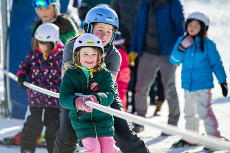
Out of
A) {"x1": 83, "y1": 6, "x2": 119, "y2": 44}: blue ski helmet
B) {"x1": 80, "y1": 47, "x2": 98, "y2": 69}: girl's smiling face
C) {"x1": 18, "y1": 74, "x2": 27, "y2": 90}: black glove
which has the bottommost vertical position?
{"x1": 18, "y1": 74, "x2": 27, "y2": 90}: black glove

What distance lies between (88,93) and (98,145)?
434mm

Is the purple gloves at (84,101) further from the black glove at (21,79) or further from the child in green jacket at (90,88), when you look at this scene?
the black glove at (21,79)

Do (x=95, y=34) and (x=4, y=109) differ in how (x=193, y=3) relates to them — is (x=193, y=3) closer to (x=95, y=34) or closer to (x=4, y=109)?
(x=4, y=109)

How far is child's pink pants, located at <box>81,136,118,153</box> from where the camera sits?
3514mm

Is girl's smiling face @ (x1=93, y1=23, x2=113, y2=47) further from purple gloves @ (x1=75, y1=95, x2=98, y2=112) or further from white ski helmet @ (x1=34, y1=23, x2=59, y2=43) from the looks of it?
white ski helmet @ (x1=34, y1=23, x2=59, y2=43)

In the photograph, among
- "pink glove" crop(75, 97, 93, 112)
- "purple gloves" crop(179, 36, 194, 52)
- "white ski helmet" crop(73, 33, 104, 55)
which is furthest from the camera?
"purple gloves" crop(179, 36, 194, 52)

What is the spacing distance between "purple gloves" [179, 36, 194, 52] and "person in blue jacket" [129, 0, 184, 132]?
2.52ft

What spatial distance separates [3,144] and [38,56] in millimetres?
1547

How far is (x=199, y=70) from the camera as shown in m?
5.51

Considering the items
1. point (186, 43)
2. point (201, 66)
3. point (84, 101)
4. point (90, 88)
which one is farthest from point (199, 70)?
Answer: point (84, 101)

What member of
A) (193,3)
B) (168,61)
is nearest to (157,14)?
(168,61)

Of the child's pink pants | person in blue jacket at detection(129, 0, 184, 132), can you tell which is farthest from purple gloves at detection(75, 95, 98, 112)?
person in blue jacket at detection(129, 0, 184, 132)

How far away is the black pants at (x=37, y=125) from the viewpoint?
477 cm

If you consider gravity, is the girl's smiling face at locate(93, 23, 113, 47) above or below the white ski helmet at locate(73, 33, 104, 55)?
above
